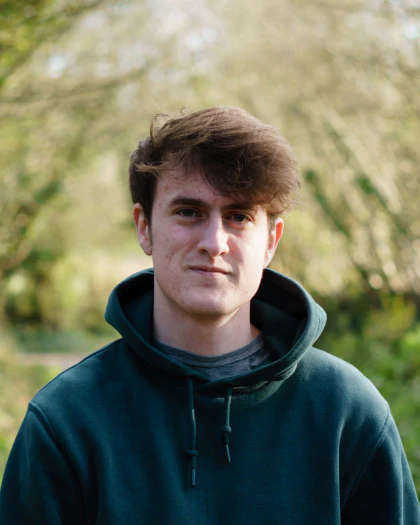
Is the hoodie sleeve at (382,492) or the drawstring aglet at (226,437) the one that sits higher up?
the drawstring aglet at (226,437)

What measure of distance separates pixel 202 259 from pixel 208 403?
446 millimetres

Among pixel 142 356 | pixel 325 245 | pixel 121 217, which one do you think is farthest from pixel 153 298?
pixel 121 217

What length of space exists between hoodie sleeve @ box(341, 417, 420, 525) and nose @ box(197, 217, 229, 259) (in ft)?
2.53

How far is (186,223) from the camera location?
203 cm

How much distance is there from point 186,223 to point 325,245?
10314mm

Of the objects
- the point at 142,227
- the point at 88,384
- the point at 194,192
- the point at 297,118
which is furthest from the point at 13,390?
the point at 194,192

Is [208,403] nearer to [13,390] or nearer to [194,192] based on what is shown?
[194,192]

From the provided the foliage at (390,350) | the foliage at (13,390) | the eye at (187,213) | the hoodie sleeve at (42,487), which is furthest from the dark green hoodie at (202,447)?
the foliage at (13,390)

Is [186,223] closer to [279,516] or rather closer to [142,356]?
[142,356]

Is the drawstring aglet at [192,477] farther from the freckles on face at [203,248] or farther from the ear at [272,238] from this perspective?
the ear at [272,238]

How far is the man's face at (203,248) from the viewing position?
2.00 m

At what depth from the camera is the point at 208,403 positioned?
1978 millimetres

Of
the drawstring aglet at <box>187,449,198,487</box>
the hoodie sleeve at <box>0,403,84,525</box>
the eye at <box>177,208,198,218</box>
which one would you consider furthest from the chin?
the hoodie sleeve at <box>0,403,84,525</box>

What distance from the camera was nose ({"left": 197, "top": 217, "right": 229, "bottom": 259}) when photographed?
1.98 meters
